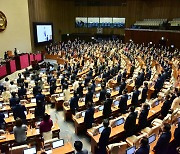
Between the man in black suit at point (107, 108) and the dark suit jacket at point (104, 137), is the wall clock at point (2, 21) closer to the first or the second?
the man in black suit at point (107, 108)

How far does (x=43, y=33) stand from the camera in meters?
28.2

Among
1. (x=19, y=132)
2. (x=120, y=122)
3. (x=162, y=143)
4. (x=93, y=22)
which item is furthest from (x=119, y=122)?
(x=93, y=22)

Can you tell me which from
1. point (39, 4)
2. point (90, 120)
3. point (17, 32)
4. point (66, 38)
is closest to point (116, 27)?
point (66, 38)

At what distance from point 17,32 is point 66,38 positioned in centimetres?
1234

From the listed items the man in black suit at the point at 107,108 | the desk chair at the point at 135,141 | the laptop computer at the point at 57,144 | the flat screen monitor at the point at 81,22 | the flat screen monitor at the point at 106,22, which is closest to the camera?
the laptop computer at the point at 57,144

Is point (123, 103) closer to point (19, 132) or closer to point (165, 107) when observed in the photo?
point (165, 107)

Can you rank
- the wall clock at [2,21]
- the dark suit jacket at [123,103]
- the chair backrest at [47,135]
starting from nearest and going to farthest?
the chair backrest at [47,135] → the dark suit jacket at [123,103] → the wall clock at [2,21]

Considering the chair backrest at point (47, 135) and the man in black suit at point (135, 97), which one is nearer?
the chair backrest at point (47, 135)

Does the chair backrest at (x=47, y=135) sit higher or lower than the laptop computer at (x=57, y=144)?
lower

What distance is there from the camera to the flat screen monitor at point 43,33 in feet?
87.2

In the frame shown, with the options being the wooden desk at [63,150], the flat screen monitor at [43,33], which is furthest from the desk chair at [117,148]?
the flat screen monitor at [43,33]

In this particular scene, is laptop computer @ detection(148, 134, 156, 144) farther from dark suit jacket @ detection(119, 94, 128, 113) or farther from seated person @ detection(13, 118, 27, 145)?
seated person @ detection(13, 118, 27, 145)

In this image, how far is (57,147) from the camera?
5723 millimetres

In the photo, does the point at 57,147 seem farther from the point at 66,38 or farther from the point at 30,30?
the point at 66,38
